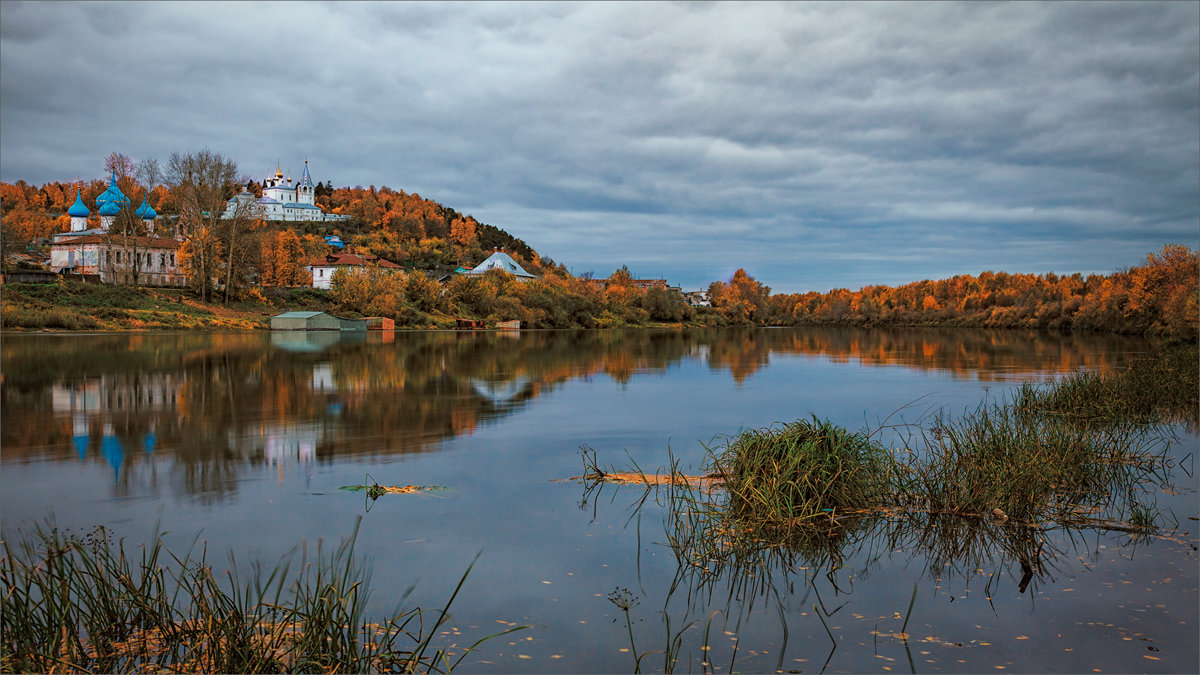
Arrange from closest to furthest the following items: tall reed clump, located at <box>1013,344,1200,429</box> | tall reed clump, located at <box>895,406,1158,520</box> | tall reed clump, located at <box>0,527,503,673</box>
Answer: tall reed clump, located at <box>0,527,503,673</box>, tall reed clump, located at <box>895,406,1158,520</box>, tall reed clump, located at <box>1013,344,1200,429</box>

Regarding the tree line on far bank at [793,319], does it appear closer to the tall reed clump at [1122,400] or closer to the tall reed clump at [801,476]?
the tall reed clump at [1122,400]

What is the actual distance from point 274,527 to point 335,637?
3643 millimetres

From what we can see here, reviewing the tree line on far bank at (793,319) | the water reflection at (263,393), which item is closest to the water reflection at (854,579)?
the water reflection at (263,393)

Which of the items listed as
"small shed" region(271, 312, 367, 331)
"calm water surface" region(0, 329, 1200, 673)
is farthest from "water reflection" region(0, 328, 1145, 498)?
"small shed" region(271, 312, 367, 331)

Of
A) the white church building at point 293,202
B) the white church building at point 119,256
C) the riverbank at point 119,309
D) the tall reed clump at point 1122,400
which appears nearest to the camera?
the tall reed clump at point 1122,400

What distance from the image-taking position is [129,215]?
5772 cm

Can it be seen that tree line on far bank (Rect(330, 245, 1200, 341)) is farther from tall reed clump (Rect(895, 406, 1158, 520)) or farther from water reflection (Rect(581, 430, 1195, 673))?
water reflection (Rect(581, 430, 1195, 673))

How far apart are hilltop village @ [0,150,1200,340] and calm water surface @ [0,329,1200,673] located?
33664mm

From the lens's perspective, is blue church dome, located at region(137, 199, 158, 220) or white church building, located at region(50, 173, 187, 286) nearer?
white church building, located at region(50, 173, 187, 286)

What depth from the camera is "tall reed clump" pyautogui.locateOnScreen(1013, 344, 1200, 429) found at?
43.4 ft

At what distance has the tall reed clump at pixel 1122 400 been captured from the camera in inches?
521

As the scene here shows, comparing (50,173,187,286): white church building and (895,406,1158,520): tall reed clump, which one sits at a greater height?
(50,173,187,286): white church building

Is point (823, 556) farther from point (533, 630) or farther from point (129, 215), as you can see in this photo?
point (129, 215)

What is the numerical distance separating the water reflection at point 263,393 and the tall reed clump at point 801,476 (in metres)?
5.66
